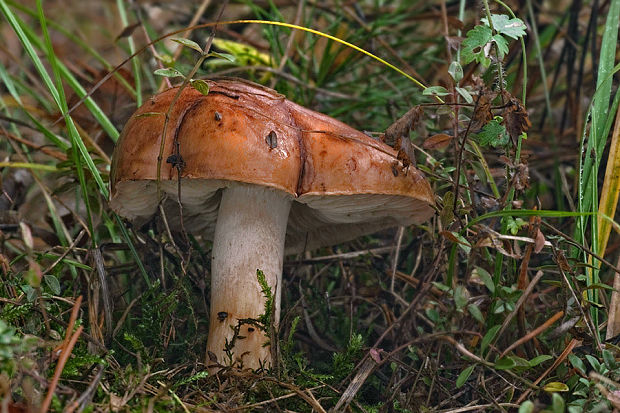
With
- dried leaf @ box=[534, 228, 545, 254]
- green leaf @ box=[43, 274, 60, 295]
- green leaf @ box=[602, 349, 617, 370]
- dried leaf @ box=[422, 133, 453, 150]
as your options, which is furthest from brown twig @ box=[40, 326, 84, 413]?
green leaf @ box=[602, 349, 617, 370]

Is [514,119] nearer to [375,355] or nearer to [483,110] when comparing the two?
[483,110]

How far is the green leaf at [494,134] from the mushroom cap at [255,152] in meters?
0.23

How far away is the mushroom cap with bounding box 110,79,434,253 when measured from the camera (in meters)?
1.57

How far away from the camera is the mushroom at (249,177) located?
159 cm

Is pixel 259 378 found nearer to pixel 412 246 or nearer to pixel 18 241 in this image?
pixel 412 246

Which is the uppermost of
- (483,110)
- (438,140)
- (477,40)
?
(477,40)

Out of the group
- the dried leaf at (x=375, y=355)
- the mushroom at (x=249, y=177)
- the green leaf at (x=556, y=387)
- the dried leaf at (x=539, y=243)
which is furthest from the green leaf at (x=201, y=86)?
the green leaf at (x=556, y=387)

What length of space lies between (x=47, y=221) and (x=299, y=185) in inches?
52.2

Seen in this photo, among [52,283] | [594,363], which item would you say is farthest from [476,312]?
[52,283]

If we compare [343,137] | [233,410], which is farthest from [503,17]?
[233,410]

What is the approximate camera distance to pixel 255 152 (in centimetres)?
156

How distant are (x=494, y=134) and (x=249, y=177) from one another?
70 cm

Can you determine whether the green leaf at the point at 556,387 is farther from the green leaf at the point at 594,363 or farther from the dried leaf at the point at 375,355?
the dried leaf at the point at 375,355

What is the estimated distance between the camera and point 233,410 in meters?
1.54
